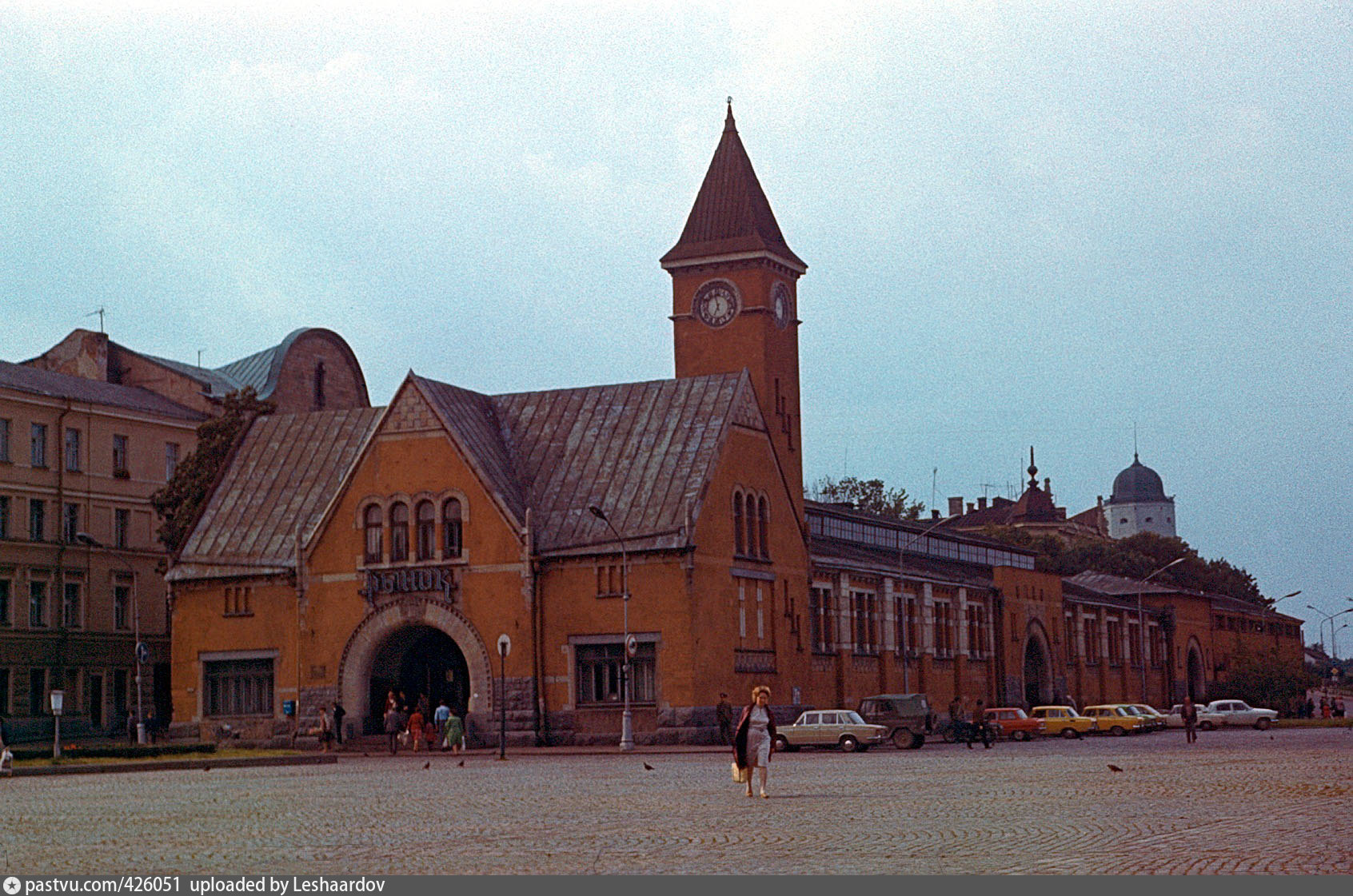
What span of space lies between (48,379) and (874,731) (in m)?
44.2

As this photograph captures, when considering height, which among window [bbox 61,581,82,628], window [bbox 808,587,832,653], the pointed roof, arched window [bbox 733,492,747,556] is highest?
the pointed roof

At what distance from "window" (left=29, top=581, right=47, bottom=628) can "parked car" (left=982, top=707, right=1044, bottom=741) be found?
1515 inches

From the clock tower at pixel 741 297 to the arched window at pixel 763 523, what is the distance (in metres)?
5.15

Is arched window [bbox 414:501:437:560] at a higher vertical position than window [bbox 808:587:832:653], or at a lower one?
higher

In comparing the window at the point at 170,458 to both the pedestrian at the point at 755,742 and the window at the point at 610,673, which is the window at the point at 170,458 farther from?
the pedestrian at the point at 755,742

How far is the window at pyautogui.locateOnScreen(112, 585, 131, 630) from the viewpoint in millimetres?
83250

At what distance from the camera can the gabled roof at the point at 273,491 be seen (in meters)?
68.0

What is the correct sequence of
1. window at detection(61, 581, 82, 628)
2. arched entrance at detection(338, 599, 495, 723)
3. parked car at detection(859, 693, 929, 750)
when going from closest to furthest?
parked car at detection(859, 693, 929, 750), arched entrance at detection(338, 599, 495, 723), window at detection(61, 581, 82, 628)

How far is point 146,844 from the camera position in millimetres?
18750

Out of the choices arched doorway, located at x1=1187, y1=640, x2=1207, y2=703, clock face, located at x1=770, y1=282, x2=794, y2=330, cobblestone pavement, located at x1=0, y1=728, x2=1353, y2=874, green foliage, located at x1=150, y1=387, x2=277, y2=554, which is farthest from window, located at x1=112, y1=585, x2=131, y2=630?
arched doorway, located at x1=1187, y1=640, x2=1207, y2=703

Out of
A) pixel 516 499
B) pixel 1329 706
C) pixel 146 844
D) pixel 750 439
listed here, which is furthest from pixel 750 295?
pixel 146 844

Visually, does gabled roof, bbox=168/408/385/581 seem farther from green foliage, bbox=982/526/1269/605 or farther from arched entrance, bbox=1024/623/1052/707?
green foliage, bbox=982/526/1269/605

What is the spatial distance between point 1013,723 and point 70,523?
131 feet

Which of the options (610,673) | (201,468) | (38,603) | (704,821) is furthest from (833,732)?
(38,603)
